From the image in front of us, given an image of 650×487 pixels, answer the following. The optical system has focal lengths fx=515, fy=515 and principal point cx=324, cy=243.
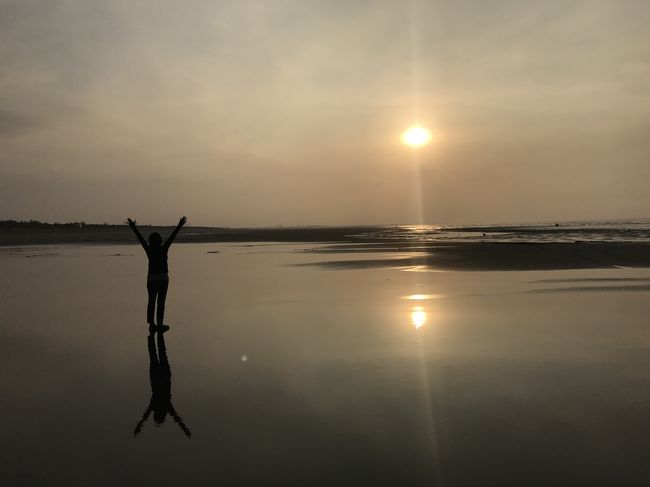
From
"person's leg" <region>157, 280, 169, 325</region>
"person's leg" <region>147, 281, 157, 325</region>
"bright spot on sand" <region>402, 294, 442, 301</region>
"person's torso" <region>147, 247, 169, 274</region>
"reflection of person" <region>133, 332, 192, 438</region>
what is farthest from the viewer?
"bright spot on sand" <region>402, 294, 442, 301</region>

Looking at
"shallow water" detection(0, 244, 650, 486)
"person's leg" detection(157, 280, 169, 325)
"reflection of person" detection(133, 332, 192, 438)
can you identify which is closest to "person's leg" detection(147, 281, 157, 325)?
"person's leg" detection(157, 280, 169, 325)

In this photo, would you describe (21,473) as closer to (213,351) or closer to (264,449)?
(264,449)

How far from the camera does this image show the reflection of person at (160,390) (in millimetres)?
6273

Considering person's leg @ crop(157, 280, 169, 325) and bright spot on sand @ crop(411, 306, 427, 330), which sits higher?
person's leg @ crop(157, 280, 169, 325)

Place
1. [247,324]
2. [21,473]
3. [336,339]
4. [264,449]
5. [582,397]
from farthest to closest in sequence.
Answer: [247,324], [336,339], [582,397], [264,449], [21,473]

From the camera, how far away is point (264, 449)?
540 cm

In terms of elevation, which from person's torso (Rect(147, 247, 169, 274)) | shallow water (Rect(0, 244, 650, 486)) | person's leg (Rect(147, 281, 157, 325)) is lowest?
shallow water (Rect(0, 244, 650, 486))

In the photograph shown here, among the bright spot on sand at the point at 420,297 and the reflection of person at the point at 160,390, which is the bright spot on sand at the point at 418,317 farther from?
the reflection of person at the point at 160,390

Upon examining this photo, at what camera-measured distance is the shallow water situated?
198 inches

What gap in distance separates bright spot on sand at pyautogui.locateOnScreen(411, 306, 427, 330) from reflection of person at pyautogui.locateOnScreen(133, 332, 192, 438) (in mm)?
5616

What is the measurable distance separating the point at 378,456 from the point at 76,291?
53.9 feet

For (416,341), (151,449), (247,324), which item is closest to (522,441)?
(151,449)

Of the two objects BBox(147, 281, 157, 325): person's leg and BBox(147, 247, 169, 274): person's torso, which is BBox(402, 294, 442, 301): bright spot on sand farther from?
BBox(147, 281, 157, 325): person's leg

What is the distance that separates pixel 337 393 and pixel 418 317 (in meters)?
6.19
